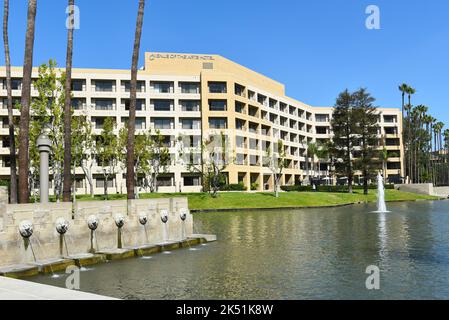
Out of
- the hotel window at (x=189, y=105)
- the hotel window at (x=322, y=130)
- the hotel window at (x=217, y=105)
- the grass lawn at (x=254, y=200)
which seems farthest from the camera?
the hotel window at (x=322, y=130)

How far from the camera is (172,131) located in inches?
3265

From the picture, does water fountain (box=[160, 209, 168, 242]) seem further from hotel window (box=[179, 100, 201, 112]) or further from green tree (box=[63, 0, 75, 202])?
hotel window (box=[179, 100, 201, 112])

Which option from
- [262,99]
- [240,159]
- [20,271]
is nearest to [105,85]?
[240,159]

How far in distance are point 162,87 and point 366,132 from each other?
1515 inches

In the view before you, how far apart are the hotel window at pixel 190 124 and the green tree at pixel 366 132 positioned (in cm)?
2899

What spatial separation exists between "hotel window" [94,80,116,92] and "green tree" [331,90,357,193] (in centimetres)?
4147

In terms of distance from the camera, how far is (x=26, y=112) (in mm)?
19875

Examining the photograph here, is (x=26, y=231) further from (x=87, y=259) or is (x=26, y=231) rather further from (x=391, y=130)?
(x=391, y=130)

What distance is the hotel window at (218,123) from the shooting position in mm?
82125

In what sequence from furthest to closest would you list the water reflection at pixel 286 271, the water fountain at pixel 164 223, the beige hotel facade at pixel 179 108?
the beige hotel facade at pixel 179 108 < the water fountain at pixel 164 223 < the water reflection at pixel 286 271

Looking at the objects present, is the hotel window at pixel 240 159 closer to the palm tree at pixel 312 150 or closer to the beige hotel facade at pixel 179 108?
the beige hotel facade at pixel 179 108

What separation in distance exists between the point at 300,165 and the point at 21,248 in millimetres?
101912

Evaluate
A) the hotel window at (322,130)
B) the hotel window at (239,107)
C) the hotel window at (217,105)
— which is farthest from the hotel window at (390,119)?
the hotel window at (217,105)
